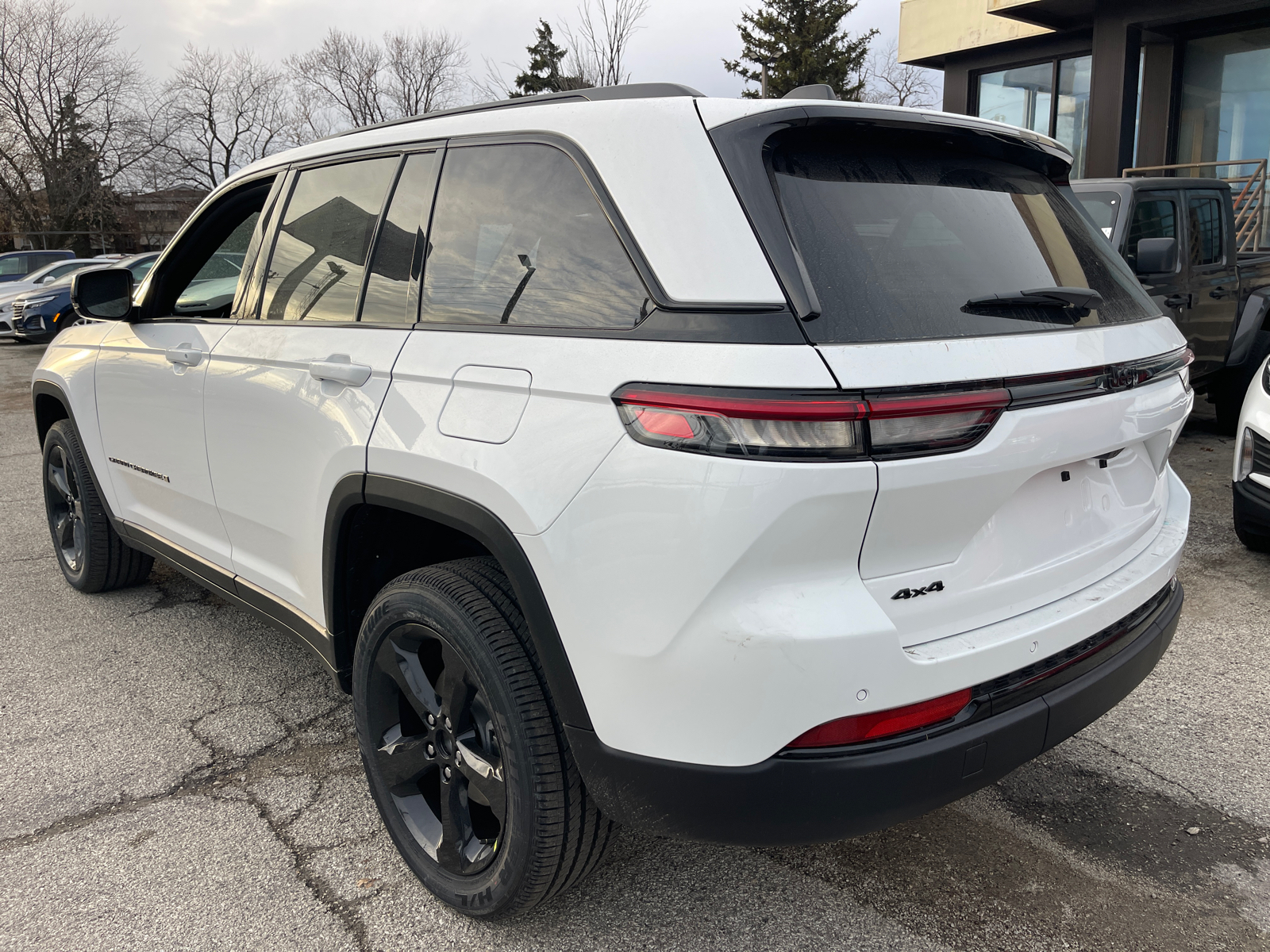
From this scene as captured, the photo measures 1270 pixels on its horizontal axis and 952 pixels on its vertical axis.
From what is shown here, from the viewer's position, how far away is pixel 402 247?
2375 millimetres

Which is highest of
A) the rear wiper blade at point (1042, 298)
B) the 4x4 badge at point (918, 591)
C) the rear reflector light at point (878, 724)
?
the rear wiper blade at point (1042, 298)

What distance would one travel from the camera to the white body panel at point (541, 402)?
1.59m

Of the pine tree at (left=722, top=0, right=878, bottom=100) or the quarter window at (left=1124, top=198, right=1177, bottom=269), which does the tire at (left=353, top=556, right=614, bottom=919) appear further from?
the pine tree at (left=722, top=0, right=878, bottom=100)

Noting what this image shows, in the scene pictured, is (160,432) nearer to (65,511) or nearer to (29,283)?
(65,511)

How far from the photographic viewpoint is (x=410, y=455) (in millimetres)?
2068

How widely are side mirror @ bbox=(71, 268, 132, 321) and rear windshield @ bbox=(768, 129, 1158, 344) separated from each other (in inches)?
115

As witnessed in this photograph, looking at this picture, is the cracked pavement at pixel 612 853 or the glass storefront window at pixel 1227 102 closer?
the cracked pavement at pixel 612 853

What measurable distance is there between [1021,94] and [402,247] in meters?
17.7

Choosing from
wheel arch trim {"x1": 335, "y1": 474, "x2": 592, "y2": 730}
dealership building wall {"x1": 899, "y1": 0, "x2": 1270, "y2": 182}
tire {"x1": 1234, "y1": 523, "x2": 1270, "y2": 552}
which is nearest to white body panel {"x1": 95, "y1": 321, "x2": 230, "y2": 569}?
wheel arch trim {"x1": 335, "y1": 474, "x2": 592, "y2": 730}

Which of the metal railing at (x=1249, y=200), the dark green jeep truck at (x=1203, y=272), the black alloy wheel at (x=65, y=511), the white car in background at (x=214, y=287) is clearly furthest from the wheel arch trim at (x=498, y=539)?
the metal railing at (x=1249, y=200)

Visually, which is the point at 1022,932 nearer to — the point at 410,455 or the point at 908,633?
the point at 908,633

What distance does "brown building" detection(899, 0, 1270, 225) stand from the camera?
13.5 m

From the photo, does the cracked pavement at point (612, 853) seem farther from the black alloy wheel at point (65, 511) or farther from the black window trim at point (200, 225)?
the black window trim at point (200, 225)

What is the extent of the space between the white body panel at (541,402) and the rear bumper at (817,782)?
1.62 ft
